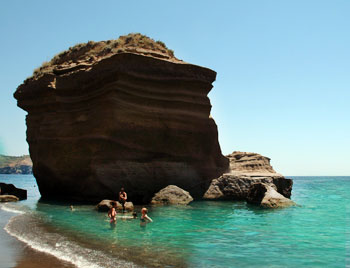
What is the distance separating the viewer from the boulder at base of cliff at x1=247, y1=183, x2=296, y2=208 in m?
20.3

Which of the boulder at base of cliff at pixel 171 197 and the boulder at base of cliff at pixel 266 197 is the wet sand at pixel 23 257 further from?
the boulder at base of cliff at pixel 266 197

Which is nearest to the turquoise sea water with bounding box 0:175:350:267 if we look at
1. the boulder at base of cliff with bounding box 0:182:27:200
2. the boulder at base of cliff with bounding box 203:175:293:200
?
the boulder at base of cliff with bounding box 203:175:293:200

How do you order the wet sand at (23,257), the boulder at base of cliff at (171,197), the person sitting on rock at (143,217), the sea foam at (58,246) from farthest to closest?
the boulder at base of cliff at (171,197)
the person sitting on rock at (143,217)
the sea foam at (58,246)
the wet sand at (23,257)

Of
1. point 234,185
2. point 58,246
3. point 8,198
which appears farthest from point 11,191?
point 58,246

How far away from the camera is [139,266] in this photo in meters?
8.59

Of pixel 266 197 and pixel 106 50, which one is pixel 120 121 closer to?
pixel 106 50

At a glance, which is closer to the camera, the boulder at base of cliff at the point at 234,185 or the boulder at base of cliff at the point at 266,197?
the boulder at base of cliff at the point at 266,197

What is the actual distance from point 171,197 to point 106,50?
10695mm

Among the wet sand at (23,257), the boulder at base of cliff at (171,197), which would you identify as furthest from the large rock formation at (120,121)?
the wet sand at (23,257)

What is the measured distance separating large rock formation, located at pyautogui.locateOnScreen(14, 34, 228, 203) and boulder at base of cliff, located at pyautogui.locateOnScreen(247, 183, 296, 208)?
149 inches

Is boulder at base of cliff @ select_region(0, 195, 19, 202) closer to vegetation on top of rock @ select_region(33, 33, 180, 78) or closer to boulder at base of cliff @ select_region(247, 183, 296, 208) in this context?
vegetation on top of rock @ select_region(33, 33, 180, 78)

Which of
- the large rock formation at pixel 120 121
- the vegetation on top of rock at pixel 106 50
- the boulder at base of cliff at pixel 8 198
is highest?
the vegetation on top of rock at pixel 106 50

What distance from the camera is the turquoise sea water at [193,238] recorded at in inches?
369

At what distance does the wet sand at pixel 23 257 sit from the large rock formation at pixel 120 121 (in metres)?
10.9
